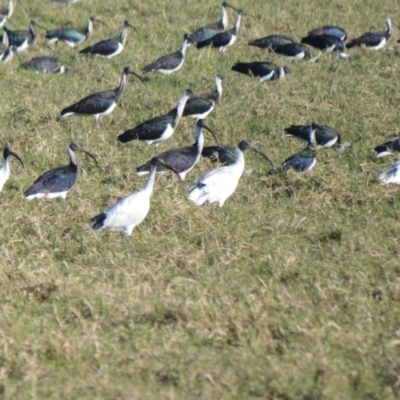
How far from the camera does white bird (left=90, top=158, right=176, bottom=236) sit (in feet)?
25.7

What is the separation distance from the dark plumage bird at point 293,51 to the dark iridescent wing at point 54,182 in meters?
7.49

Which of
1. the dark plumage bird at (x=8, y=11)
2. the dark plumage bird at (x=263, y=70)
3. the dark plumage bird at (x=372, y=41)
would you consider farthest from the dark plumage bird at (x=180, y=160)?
the dark plumage bird at (x=8, y=11)

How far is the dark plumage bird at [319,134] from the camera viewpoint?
437 inches

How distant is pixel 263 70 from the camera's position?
47.0 feet

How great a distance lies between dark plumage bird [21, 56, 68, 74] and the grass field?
2.73 feet

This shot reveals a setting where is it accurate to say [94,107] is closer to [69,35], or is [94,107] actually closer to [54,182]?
[54,182]

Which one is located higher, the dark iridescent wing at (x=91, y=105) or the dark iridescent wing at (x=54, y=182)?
the dark iridescent wing at (x=54, y=182)

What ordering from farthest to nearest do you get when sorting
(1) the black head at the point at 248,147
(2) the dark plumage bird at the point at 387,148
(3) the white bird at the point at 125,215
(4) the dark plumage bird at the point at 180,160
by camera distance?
(2) the dark plumage bird at the point at 387,148
(1) the black head at the point at 248,147
(4) the dark plumage bird at the point at 180,160
(3) the white bird at the point at 125,215

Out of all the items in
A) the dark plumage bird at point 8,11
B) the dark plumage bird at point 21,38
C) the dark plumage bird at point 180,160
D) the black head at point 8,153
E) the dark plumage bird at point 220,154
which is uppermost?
the black head at point 8,153

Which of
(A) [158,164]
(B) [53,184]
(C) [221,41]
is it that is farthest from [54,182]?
(C) [221,41]

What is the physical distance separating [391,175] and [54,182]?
122 inches

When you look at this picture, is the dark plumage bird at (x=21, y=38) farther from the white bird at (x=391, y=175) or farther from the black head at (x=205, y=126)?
the white bird at (x=391, y=175)

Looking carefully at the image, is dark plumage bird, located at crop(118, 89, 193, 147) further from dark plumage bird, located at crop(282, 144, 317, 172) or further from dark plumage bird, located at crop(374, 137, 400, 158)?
dark plumage bird, located at crop(374, 137, 400, 158)

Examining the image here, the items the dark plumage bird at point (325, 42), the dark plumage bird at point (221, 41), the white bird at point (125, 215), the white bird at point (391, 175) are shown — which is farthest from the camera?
the dark plumage bird at point (221, 41)
